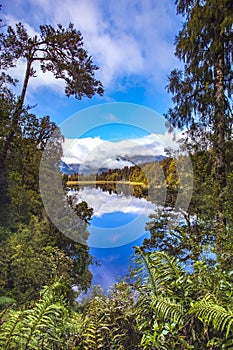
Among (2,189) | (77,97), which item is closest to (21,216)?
(2,189)

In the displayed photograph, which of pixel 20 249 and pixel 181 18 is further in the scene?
pixel 20 249

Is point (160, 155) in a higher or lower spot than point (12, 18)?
lower

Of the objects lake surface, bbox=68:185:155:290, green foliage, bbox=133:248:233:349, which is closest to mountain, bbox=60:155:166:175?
lake surface, bbox=68:185:155:290

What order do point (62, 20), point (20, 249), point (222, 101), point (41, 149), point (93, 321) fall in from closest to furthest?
point (93, 321)
point (222, 101)
point (20, 249)
point (62, 20)
point (41, 149)

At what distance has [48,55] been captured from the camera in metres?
4.68

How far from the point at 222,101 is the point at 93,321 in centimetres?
348

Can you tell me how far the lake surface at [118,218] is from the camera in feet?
13.1

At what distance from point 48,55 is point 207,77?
9.25ft

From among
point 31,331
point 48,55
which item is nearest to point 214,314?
point 31,331

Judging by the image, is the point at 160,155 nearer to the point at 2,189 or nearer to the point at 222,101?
the point at 222,101

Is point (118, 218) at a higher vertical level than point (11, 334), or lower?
lower

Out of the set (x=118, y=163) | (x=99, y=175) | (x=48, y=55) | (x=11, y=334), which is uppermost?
(x=48, y=55)

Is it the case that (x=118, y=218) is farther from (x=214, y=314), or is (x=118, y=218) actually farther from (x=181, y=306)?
(x=214, y=314)

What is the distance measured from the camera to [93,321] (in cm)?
91
